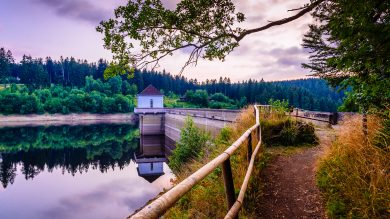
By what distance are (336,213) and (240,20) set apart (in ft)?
18.2

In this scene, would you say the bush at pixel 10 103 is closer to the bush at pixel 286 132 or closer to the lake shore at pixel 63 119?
the lake shore at pixel 63 119

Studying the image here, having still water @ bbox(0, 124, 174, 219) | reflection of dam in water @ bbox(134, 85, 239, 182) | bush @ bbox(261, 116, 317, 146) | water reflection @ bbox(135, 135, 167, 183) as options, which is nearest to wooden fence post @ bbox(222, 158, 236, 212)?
bush @ bbox(261, 116, 317, 146)

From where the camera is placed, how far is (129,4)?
7438 mm

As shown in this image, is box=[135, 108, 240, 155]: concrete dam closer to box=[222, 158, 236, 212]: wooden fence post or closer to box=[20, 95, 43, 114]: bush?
box=[222, 158, 236, 212]: wooden fence post

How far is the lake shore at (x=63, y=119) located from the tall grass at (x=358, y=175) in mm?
90658

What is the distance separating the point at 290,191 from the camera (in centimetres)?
573

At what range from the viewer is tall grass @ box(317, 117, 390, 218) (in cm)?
377

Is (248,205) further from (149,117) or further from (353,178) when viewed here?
(149,117)

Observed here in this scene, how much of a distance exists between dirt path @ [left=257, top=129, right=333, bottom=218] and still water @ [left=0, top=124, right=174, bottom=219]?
47.9 feet

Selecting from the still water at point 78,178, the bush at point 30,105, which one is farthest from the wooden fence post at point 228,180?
the bush at point 30,105

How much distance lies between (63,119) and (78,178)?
74032 mm

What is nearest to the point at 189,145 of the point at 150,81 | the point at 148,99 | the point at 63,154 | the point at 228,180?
the point at 228,180

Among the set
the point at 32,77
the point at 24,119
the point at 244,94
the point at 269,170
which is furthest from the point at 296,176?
the point at 32,77

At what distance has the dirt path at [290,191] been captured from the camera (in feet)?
15.6
